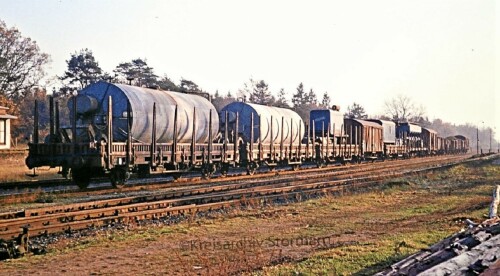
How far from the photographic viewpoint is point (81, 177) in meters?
19.2

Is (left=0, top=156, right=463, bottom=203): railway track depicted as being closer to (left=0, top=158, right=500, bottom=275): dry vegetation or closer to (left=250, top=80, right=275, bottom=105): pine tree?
(left=0, top=158, right=500, bottom=275): dry vegetation

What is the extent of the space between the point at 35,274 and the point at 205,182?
15.2 metres

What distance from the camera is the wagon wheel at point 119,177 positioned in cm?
1888

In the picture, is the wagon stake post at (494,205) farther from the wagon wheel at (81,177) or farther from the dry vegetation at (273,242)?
the wagon wheel at (81,177)

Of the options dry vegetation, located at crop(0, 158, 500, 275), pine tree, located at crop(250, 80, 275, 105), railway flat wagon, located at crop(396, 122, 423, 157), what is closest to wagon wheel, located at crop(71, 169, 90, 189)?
dry vegetation, located at crop(0, 158, 500, 275)

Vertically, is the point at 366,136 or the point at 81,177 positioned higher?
the point at 366,136

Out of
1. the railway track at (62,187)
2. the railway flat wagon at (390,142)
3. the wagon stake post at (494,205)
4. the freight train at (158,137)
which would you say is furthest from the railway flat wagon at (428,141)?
the wagon stake post at (494,205)

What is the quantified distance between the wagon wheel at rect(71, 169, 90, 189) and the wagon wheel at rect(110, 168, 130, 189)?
1045 millimetres

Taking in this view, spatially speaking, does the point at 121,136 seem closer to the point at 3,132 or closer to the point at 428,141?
the point at 3,132

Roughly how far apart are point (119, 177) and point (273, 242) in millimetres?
10740

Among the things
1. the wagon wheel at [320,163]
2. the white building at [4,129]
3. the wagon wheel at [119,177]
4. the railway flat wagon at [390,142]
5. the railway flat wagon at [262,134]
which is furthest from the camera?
the railway flat wagon at [390,142]

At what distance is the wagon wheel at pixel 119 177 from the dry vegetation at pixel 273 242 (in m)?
6.28

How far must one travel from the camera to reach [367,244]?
916 centimetres

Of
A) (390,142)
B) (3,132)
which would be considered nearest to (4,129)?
(3,132)
